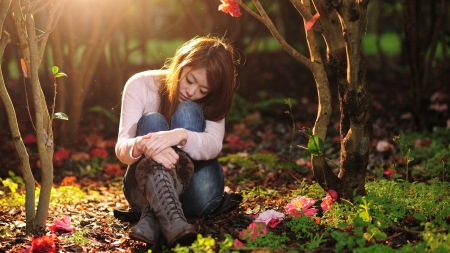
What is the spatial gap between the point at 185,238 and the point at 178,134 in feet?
2.01

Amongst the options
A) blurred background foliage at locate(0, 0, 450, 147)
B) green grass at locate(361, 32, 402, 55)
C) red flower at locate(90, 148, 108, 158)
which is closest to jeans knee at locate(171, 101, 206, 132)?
blurred background foliage at locate(0, 0, 450, 147)

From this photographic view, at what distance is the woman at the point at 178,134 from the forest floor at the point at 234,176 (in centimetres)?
17

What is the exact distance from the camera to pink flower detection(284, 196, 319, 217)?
3070 mm

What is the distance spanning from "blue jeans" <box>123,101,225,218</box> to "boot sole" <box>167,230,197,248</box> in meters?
0.49

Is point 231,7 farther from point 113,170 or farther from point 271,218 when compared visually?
point 113,170

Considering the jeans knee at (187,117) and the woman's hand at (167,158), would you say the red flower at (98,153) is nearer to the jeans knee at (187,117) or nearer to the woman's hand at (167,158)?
the jeans knee at (187,117)

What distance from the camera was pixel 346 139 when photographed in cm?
314

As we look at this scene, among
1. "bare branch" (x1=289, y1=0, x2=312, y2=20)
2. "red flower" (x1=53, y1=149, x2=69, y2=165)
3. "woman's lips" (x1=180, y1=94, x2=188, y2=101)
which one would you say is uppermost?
"bare branch" (x1=289, y1=0, x2=312, y2=20)

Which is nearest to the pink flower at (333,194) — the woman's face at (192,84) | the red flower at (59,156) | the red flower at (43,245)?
the woman's face at (192,84)

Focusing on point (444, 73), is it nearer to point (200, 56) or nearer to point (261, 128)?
point (261, 128)

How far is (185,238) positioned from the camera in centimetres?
272

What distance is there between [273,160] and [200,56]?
1397 mm

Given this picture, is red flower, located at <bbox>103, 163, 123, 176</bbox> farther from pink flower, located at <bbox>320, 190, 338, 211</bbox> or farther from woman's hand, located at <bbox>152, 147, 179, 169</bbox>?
pink flower, located at <bbox>320, 190, 338, 211</bbox>

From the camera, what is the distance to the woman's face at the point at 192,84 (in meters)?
3.32
